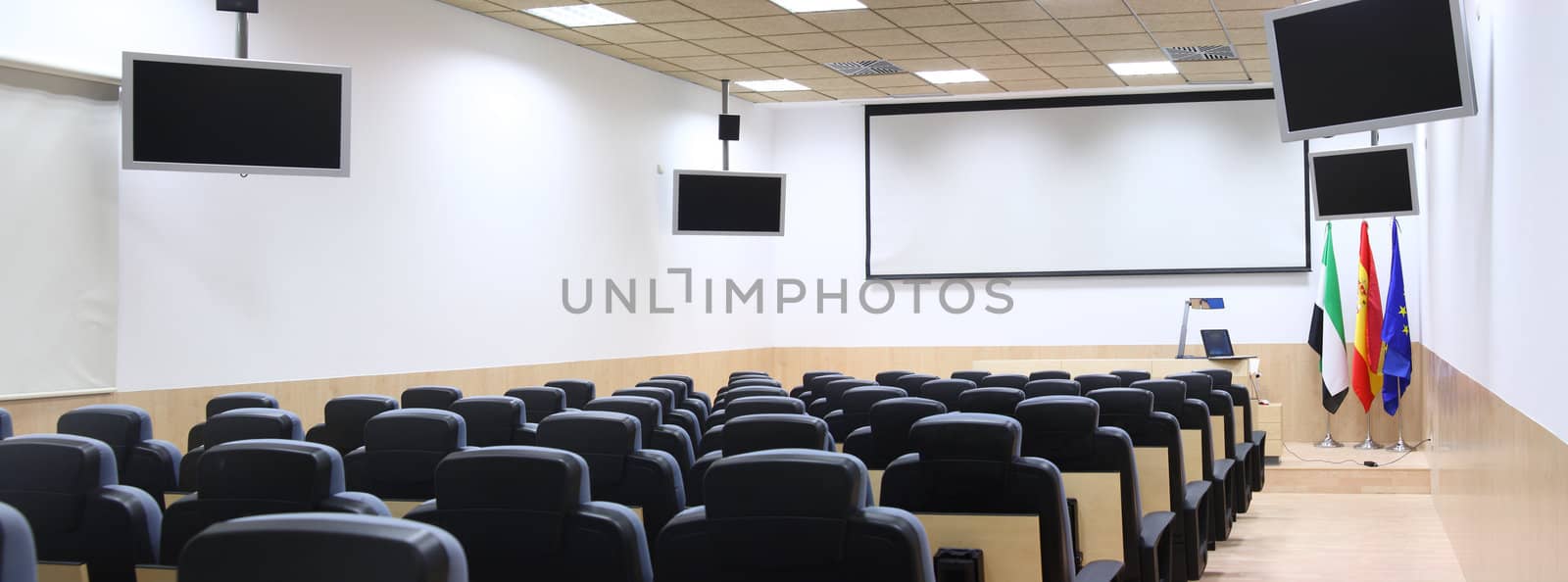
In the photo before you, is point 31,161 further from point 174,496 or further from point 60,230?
point 174,496

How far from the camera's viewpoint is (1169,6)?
1049 centimetres

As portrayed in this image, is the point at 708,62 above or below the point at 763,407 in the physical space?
above

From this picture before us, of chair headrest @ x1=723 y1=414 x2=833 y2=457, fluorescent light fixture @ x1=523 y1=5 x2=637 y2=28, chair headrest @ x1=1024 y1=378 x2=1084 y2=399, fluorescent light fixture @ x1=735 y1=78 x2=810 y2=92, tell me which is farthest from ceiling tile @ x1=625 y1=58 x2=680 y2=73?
chair headrest @ x1=723 y1=414 x2=833 y2=457

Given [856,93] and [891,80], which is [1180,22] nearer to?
[891,80]

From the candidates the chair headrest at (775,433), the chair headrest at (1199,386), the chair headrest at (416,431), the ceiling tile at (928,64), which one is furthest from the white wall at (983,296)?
the chair headrest at (416,431)

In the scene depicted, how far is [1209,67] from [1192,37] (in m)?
1.66

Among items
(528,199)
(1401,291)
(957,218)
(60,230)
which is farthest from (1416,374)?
(60,230)

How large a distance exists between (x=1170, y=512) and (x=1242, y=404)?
332cm

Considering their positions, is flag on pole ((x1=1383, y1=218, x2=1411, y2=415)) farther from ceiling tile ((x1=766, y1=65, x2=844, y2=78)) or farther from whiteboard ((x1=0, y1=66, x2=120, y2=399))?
whiteboard ((x1=0, y1=66, x2=120, y2=399))

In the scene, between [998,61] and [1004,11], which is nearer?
[1004,11]

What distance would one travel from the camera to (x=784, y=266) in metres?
16.1

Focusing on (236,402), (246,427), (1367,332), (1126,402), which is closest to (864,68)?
(1367,332)

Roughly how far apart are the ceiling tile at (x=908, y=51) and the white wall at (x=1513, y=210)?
214 inches

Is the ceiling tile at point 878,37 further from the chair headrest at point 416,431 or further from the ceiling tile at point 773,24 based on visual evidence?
the chair headrest at point 416,431
